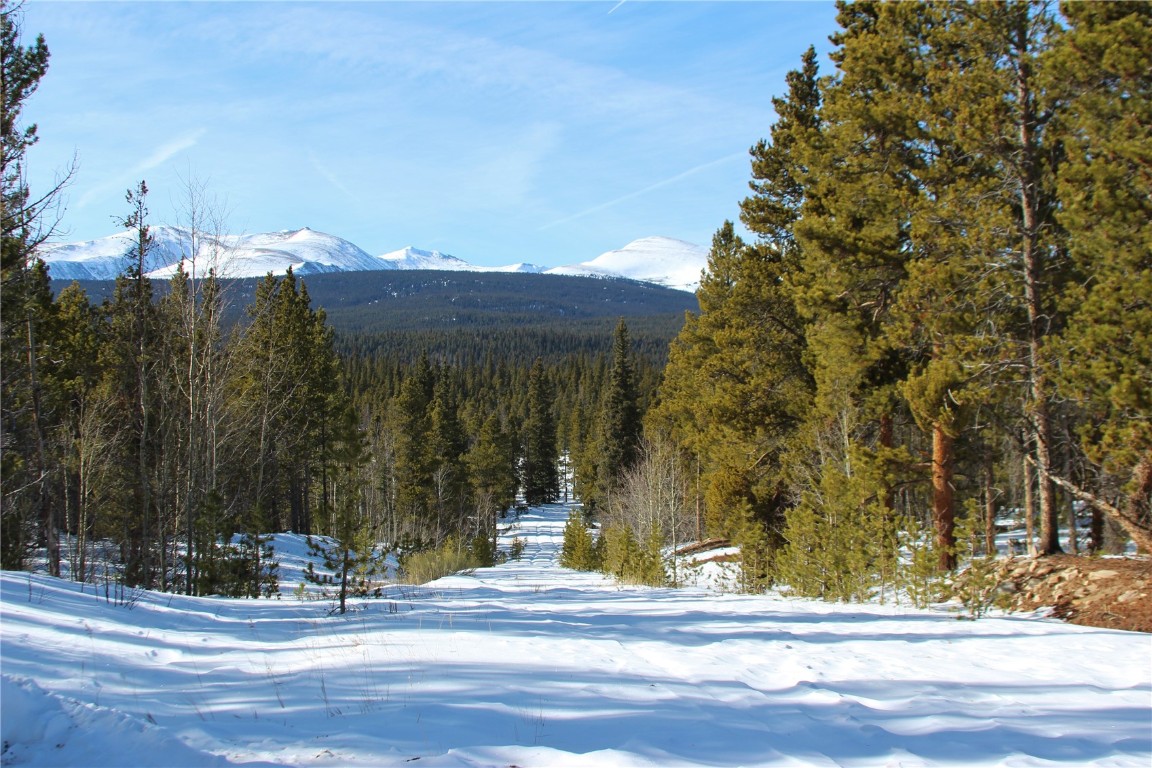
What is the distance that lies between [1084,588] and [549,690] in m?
8.59

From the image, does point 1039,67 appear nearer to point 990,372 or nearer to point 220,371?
point 990,372

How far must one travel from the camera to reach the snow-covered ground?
3791 millimetres

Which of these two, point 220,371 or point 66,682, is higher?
point 220,371

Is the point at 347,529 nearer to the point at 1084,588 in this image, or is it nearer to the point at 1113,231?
the point at 1084,588

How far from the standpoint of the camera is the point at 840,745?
4234 millimetres

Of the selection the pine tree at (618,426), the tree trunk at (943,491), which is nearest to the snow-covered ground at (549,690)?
the tree trunk at (943,491)

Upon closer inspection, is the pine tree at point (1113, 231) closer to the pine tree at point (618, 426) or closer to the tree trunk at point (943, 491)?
the tree trunk at point (943, 491)

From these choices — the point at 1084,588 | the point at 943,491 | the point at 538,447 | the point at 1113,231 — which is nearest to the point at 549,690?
the point at 1084,588

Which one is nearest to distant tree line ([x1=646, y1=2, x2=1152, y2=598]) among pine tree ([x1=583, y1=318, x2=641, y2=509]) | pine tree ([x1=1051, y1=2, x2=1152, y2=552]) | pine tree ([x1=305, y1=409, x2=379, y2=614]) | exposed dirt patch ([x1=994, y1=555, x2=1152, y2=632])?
pine tree ([x1=1051, y1=2, x2=1152, y2=552])

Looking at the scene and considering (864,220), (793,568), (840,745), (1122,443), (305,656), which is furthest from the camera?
(864,220)

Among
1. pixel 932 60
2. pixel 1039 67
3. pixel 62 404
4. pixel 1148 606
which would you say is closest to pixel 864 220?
pixel 932 60

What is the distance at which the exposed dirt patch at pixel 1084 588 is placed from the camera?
343 inches

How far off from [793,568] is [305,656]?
8916mm

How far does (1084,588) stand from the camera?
377 inches
